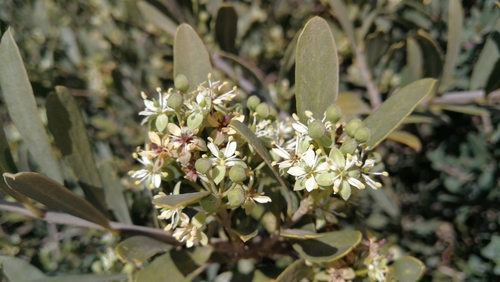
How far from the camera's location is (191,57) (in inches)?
48.4

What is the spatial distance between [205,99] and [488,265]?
1395mm

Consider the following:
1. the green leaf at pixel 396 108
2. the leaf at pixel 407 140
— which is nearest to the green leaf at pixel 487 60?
the leaf at pixel 407 140

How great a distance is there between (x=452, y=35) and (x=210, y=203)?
3.99ft

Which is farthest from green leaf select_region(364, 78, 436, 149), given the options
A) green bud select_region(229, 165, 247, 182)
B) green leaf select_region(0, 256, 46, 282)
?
green leaf select_region(0, 256, 46, 282)

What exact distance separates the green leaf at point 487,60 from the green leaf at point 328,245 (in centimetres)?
100

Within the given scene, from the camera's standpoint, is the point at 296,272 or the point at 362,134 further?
the point at 296,272

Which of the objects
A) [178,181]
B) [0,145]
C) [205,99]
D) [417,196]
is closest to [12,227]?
[0,145]

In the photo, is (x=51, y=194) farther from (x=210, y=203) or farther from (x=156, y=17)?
(x=156, y=17)

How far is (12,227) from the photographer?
8.70 ft

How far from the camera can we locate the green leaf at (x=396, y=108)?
3.45ft

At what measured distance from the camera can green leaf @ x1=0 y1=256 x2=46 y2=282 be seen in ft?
4.11

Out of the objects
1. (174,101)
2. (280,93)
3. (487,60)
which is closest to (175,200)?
(174,101)

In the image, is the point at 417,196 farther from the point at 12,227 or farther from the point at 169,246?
the point at 12,227

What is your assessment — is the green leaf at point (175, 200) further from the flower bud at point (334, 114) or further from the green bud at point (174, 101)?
the flower bud at point (334, 114)
